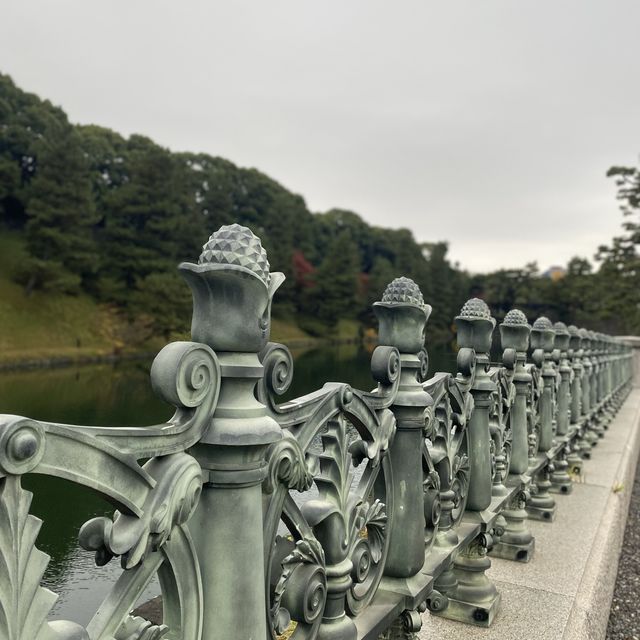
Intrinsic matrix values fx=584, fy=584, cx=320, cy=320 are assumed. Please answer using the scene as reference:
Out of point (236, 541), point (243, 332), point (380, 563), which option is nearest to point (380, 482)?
point (380, 563)

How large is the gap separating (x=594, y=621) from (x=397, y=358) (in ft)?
7.74

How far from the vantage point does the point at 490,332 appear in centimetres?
293

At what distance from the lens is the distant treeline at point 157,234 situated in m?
32.1

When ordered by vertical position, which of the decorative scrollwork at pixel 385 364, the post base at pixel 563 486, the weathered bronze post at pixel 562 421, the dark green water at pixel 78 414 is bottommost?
the dark green water at pixel 78 414

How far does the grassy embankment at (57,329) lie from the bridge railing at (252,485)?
82.7ft

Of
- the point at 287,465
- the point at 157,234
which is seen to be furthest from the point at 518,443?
the point at 157,234

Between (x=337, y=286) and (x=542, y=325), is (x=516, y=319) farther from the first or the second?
(x=337, y=286)

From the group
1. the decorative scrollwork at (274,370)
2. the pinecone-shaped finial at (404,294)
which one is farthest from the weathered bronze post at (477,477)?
the decorative scrollwork at (274,370)

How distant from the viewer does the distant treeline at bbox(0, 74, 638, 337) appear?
32062 mm

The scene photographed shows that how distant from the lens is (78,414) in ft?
42.1

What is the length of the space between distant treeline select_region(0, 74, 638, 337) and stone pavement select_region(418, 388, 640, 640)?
15.7 metres

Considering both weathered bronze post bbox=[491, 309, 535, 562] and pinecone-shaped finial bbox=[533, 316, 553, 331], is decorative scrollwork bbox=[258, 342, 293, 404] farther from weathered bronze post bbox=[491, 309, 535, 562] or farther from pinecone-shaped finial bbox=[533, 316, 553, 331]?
pinecone-shaped finial bbox=[533, 316, 553, 331]

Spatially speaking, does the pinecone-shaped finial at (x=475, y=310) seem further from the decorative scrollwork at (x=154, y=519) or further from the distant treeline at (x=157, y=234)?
the distant treeline at (x=157, y=234)

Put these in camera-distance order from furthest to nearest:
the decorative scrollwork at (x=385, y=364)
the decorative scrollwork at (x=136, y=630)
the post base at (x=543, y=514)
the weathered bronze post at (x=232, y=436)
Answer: the post base at (x=543, y=514)
the decorative scrollwork at (x=385, y=364)
the weathered bronze post at (x=232, y=436)
the decorative scrollwork at (x=136, y=630)
